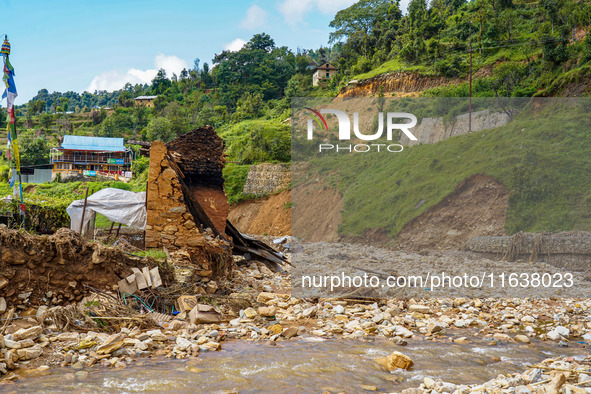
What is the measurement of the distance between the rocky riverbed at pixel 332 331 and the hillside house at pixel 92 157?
35349mm

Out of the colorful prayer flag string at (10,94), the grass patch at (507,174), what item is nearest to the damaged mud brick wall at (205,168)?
the colorful prayer flag string at (10,94)

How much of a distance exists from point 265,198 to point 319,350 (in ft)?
63.1

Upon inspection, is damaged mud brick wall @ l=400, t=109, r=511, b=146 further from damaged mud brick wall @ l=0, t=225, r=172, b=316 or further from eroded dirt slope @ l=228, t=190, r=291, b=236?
damaged mud brick wall @ l=0, t=225, r=172, b=316

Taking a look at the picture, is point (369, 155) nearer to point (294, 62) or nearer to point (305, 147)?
point (305, 147)

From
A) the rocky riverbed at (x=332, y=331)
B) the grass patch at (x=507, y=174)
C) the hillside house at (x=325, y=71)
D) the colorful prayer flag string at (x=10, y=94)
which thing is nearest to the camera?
the rocky riverbed at (x=332, y=331)

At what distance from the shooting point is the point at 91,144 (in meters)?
42.1

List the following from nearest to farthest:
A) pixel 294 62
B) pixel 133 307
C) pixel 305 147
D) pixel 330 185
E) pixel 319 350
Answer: pixel 319 350, pixel 133 307, pixel 330 185, pixel 305 147, pixel 294 62

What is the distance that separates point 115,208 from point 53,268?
5381mm

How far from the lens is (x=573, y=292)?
9.64 meters

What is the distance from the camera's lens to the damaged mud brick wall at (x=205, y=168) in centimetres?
1055

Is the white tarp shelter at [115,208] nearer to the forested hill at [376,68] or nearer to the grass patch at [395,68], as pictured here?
the forested hill at [376,68]

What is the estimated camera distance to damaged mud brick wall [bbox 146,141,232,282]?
356 inches

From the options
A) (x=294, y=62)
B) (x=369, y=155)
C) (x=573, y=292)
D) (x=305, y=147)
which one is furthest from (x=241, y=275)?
(x=294, y=62)

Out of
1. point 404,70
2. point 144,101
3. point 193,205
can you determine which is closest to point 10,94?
point 193,205
